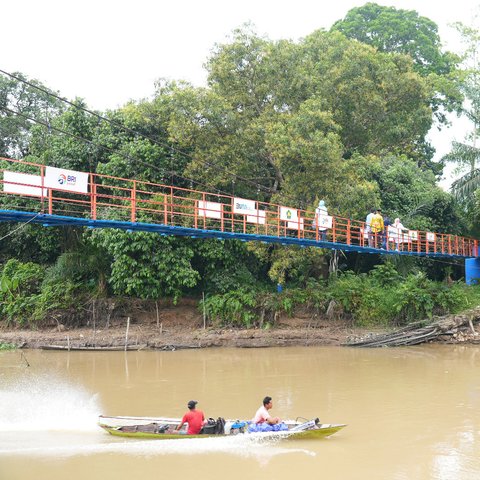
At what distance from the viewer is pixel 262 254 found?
19484 millimetres

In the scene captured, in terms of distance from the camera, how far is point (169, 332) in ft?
64.1

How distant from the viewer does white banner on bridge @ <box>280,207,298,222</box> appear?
52.0ft

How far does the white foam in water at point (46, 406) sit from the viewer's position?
33.1 ft

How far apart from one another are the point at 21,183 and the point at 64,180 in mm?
874

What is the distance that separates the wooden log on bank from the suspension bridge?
259 centimetres

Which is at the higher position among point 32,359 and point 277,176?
point 277,176

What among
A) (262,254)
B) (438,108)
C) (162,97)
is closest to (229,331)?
(262,254)

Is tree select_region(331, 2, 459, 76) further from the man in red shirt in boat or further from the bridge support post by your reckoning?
the man in red shirt in boat

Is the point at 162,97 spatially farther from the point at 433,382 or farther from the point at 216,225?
the point at 433,382

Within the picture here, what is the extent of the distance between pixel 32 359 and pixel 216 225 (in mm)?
7667

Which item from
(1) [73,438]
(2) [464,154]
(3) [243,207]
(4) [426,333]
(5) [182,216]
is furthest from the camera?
(2) [464,154]

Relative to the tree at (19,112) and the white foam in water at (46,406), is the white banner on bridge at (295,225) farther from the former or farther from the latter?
the tree at (19,112)

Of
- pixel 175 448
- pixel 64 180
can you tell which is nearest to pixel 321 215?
pixel 64 180

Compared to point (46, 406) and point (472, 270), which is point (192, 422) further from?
point (472, 270)
